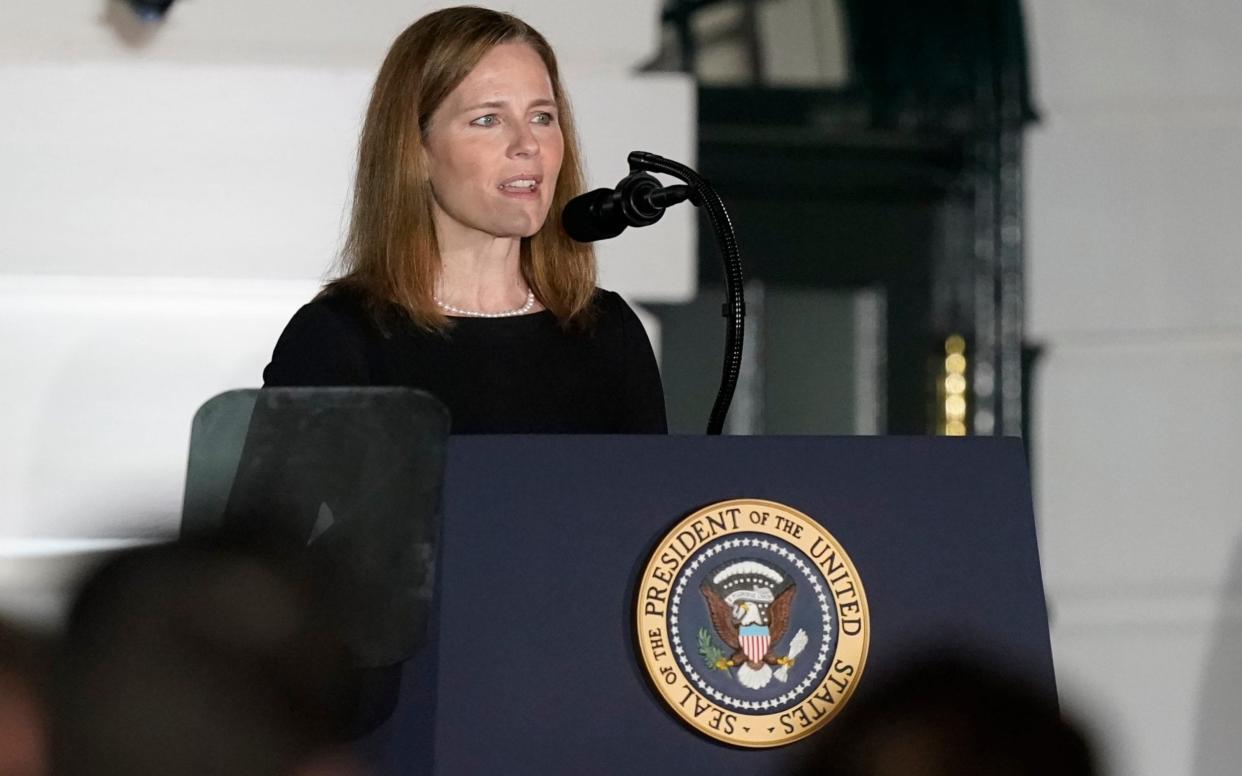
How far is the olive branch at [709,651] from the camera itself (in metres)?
1.21

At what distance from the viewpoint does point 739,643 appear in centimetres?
121

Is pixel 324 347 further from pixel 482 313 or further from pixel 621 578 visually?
pixel 621 578

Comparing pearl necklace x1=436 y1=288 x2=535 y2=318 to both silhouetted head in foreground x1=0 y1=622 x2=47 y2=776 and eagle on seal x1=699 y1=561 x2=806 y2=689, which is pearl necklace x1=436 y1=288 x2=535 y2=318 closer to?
eagle on seal x1=699 y1=561 x2=806 y2=689

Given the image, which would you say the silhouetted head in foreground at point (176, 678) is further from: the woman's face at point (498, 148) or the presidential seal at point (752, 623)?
the woman's face at point (498, 148)

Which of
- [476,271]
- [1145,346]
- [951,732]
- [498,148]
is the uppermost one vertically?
[498,148]

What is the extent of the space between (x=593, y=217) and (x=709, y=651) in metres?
0.45

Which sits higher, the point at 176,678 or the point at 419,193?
the point at 419,193

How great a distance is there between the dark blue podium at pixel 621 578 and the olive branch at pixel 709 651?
0.16ft

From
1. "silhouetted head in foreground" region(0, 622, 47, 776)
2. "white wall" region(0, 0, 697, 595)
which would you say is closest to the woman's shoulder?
"silhouetted head in foreground" region(0, 622, 47, 776)

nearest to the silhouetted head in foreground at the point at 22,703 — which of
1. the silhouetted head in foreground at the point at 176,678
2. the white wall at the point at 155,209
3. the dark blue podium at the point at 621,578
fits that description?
the silhouetted head in foreground at the point at 176,678

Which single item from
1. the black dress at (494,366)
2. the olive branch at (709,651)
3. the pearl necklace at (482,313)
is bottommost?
the olive branch at (709,651)

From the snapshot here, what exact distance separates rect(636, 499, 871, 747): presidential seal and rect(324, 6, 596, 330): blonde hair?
0.52 m

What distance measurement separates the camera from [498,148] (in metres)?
1.65

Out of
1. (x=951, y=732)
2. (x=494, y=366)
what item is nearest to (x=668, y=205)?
(x=494, y=366)
